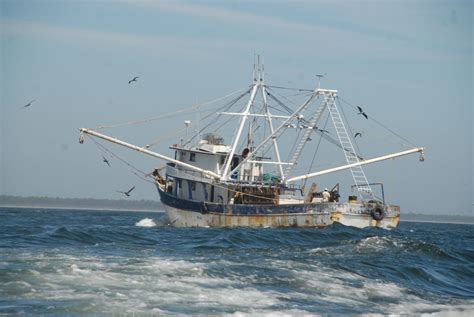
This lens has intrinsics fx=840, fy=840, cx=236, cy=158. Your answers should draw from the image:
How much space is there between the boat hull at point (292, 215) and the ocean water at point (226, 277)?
39.4ft

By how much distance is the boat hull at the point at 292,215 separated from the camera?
51906mm

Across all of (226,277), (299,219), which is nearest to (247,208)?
(299,219)

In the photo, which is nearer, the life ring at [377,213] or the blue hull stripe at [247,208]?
the blue hull stripe at [247,208]

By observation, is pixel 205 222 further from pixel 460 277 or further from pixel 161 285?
pixel 161 285

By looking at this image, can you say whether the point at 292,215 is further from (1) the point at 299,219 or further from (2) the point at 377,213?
(2) the point at 377,213

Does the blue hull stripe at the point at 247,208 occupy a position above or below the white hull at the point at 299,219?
above

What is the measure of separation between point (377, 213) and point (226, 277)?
1150 inches

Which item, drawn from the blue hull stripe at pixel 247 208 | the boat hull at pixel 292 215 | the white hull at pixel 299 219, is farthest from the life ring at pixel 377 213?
the blue hull stripe at pixel 247 208

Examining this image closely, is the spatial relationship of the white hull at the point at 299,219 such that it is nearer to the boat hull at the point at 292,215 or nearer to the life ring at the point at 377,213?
the boat hull at the point at 292,215

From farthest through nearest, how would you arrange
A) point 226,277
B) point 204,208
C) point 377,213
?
1. point 204,208
2. point 377,213
3. point 226,277

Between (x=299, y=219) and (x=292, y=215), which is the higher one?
(x=292, y=215)

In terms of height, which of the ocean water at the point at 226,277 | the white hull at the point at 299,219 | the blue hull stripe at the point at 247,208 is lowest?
the ocean water at the point at 226,277

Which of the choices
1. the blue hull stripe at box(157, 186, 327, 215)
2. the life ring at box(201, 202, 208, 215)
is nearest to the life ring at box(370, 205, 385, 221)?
the blue hull stripe at box(157, 186, 327, 215)

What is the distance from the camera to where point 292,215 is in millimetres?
52594
